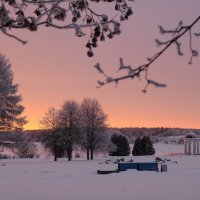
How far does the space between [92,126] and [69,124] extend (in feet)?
8.68

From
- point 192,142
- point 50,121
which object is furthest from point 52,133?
point 192,142

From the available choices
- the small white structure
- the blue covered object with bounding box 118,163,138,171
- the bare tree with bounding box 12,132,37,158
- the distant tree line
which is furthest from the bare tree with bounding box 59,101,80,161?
the blue covered object with bounding box 118,163,138,171

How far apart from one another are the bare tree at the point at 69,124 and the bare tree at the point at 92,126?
0.82 m

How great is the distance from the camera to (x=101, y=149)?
6047cm

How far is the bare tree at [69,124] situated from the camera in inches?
2306

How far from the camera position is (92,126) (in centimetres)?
6006

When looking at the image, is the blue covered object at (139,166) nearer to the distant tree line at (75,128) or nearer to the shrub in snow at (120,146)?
the distant tree line at (75,128)

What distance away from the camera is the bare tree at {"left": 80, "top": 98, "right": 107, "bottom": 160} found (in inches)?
2349

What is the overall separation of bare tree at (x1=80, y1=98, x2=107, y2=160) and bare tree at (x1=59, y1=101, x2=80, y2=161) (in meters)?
0.82

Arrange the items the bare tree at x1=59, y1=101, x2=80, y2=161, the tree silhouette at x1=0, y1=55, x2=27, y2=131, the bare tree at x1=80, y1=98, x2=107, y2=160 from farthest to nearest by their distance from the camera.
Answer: the bare tree at x1=80, y1=98, x2=107, y2=160, the bare tree at x1=59, y1=101, x2=80, y2=161, the tree silhouette at x1=0, y1=55, x2=27, y2=131

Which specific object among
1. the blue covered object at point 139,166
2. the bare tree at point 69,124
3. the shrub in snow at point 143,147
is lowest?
the blue covered object at point 139,166

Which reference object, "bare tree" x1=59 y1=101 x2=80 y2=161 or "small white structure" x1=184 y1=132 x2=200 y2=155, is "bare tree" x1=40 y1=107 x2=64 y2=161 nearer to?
"bare tree" x1=59 y1=101 x2=80 y2=161

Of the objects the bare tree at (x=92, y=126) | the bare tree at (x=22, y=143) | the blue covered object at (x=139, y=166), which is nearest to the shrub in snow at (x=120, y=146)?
the bare tree at (x=92, y=126)

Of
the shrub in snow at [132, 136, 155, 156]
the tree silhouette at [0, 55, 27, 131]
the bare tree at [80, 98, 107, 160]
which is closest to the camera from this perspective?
→ the tree silhouette at [0, 55, 27, 131]
